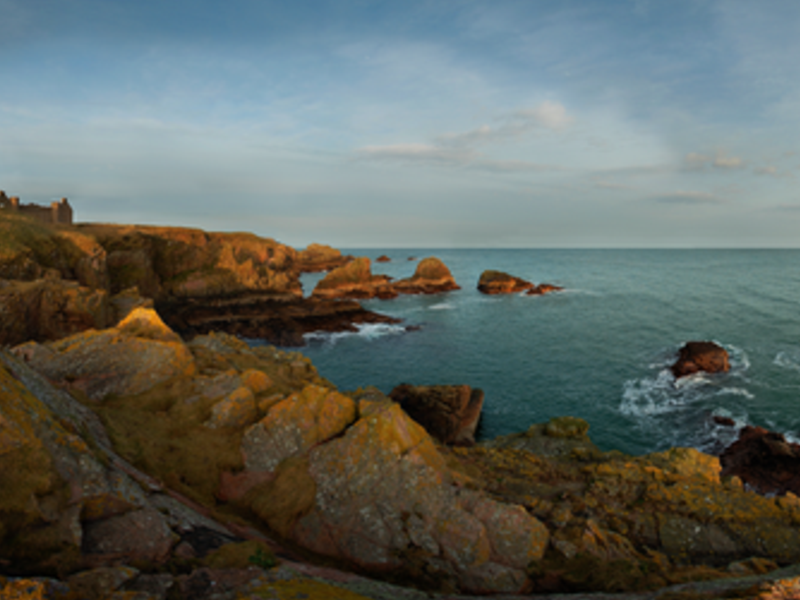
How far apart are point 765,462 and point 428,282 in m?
77.2

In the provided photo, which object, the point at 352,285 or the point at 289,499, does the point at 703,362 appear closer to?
the point at 289,499

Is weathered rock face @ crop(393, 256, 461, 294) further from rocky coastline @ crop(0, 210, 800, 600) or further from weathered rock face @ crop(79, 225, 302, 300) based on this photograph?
rocky coastline @ crop(0, 210, 800, 600)

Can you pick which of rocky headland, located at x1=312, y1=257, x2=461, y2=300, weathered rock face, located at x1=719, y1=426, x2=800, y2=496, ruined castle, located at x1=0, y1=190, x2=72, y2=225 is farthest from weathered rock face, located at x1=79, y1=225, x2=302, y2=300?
weathered rock face, located at x1=719, y1=426, x2=800, y2=496

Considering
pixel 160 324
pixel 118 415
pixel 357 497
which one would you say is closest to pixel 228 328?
pixel 160 324

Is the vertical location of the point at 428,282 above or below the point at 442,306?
above

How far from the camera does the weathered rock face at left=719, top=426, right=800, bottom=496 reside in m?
20.9

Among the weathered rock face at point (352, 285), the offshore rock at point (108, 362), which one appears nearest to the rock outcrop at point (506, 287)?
the weathered rock face at point (352, 285)

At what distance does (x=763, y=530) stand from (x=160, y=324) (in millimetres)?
23596

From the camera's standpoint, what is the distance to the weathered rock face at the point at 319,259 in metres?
159

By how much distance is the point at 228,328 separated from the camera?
178ft

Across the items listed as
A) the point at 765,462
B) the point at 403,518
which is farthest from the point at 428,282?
the point at 403,518

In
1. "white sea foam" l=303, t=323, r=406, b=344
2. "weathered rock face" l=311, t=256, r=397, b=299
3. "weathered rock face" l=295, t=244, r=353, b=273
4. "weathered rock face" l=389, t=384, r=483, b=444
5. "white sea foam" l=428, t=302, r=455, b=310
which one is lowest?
"weathered rock face" l=389, t=384, r=483, b=444

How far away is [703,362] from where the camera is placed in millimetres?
36969

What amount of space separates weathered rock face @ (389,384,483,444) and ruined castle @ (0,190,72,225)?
2317 inches
